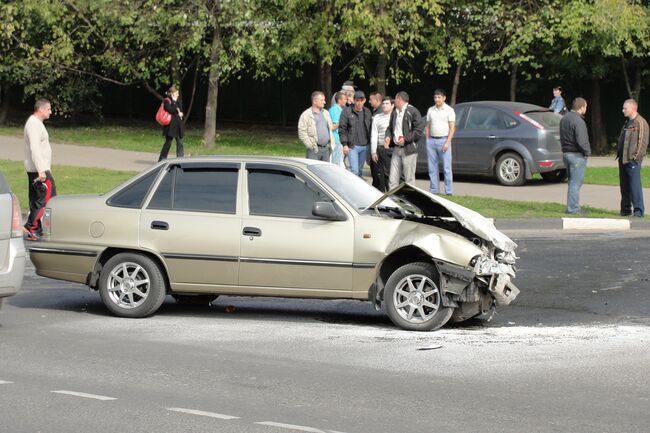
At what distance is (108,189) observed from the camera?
21.5 meters

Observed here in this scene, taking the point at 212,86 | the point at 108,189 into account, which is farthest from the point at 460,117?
the point at 212,86

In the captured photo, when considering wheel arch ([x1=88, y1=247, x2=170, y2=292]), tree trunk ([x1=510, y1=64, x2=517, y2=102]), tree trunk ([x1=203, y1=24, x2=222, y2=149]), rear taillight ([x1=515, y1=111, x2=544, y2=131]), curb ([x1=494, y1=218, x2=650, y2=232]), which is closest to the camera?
wheel arch ([x1=88, y1=247, x2=170, y2=292])

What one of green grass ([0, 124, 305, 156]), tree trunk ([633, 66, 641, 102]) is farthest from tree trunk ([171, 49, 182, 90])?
tree trunk ([633, 66, 641, 102])

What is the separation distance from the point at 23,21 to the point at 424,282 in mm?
28445

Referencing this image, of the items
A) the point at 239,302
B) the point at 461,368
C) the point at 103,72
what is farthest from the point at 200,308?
the point at 103,72

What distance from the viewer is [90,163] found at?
2719 centimetres

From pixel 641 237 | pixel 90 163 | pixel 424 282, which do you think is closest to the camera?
pixel 424 282

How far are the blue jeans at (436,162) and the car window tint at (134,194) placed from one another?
10.4 m

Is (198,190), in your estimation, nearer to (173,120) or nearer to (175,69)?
(173,120)

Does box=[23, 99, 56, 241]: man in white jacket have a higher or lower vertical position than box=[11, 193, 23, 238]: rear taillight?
higher

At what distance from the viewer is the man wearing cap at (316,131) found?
18.6m

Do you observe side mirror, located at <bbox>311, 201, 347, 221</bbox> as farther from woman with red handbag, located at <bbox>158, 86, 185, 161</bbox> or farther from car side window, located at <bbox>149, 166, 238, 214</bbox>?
woman with red handbag, located at <bbox>158, 86, 185, 161</bbox>

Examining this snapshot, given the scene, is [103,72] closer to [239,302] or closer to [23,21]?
[23,21]

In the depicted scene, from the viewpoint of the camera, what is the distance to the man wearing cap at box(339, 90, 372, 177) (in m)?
20.1
